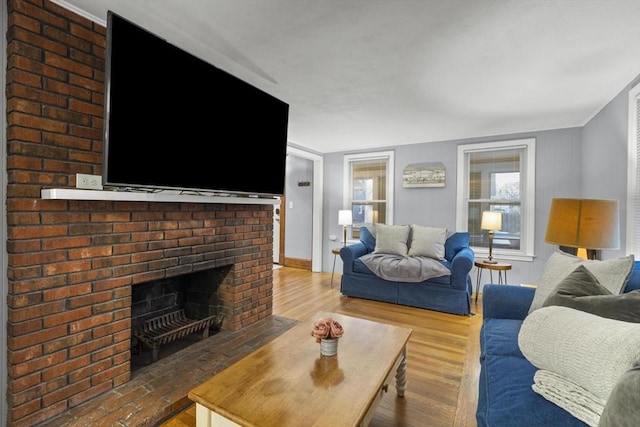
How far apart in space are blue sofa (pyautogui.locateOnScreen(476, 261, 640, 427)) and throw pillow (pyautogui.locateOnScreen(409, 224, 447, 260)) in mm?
1755

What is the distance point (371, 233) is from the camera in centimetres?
446

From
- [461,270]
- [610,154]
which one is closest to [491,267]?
[461,270]

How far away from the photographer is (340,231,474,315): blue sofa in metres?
3.33

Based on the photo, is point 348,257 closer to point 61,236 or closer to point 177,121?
point 177,121

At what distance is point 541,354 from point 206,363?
6.26 feet

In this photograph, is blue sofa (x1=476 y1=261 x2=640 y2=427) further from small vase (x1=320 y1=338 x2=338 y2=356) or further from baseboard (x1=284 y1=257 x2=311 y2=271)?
baseboard (x1=284 y1=257 x2=311 y2=271)

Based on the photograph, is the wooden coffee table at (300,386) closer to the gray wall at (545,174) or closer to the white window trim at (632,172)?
the white window trim at (632,172)

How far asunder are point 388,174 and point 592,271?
352 centimetres

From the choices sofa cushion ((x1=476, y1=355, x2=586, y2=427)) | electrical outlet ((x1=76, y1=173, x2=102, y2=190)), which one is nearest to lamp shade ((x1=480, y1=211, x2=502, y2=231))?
sofa cushion ((x1=476, y1=355, x2=586, y2=427))

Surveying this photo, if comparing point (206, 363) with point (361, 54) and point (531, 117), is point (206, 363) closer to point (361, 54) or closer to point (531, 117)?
point (361, 54)

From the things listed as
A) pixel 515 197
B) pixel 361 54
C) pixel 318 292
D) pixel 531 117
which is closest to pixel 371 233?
pixel 318 292

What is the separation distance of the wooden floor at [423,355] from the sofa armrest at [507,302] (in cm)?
50

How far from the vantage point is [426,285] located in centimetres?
349

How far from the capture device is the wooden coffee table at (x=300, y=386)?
1.10 m
